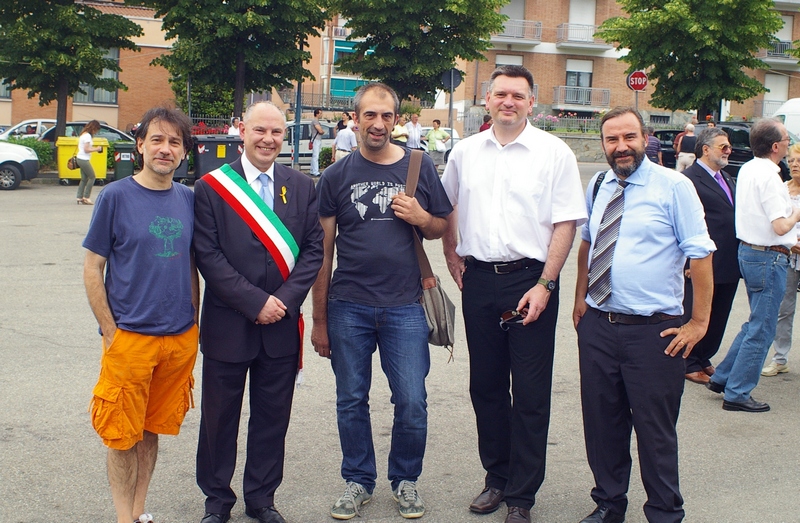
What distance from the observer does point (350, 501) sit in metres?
4.25

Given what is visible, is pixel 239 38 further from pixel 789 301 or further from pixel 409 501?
pixel 409 501

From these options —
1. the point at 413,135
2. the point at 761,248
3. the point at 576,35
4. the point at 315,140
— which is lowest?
the point at 761,248

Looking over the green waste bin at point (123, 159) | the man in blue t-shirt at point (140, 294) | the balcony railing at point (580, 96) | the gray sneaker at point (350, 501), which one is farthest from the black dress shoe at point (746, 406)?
the balcony railing at point (580, 96)

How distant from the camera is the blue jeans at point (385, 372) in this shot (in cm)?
426

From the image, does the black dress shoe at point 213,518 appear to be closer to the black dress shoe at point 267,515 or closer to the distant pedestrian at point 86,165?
the black dress shoe at point 267,515

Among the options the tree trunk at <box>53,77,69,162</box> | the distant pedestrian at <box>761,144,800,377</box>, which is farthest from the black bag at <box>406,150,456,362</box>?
the tree trunk at <box>53,77,69,162</box>

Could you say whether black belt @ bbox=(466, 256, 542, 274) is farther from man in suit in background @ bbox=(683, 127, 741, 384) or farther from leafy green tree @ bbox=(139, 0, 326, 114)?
leafy green tree @ bbox=(139, 0, 326, 114)

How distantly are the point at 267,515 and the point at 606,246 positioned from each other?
81.0 inches

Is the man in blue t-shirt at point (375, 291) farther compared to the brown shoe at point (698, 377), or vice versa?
→ the brown shoe at point (698, 377)

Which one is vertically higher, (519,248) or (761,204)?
(761,204)

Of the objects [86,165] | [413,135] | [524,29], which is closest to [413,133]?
[413,135]

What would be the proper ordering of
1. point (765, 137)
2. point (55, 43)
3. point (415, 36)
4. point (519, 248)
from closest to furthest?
1. point (519, 248)
2. point (765, 137)
3. point (55, 43)
4. point (415, 36)

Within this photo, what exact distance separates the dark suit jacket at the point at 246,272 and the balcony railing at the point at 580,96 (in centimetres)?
4578

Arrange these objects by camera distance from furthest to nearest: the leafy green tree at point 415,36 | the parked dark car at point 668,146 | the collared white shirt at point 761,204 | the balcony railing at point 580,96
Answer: the balcony railing at point 580,96, the leafy green tree at point 415,36, the parked dark car at point 668,146, the collared white shirt at point 761,204
